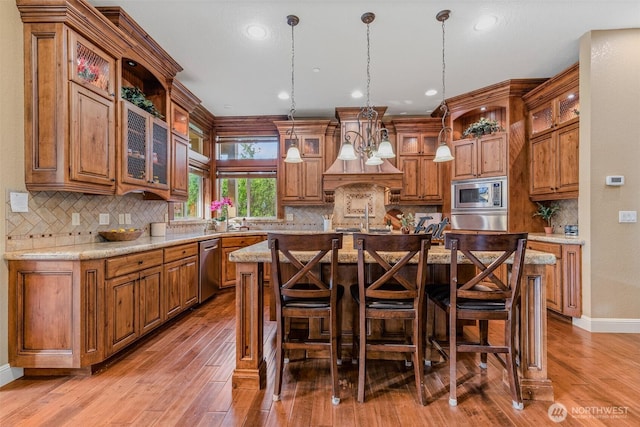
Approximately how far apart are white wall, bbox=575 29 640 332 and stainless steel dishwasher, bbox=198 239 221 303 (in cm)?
442

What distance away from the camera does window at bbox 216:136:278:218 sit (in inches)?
223

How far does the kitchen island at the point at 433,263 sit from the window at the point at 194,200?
3.13 meters

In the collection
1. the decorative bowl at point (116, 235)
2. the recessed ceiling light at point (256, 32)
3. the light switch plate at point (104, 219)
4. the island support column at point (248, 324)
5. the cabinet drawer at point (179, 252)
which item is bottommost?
the island support column at point (248, 324)

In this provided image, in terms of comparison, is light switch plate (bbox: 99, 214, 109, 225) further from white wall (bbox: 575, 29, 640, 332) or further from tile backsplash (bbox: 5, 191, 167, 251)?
white wall (bbox: 575, 29, 640, 332)

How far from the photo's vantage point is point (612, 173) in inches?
122

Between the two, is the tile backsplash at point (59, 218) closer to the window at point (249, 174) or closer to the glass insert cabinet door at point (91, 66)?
the glass insert cabinet door at point (91, 66)

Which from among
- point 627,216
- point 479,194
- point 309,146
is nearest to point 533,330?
point 627,216

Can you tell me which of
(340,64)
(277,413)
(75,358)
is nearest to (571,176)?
(340,64)

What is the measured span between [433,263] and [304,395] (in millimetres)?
1233

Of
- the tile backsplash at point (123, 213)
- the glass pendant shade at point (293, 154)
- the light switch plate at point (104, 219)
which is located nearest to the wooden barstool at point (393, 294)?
the glass pendant shade at point (293, 154)

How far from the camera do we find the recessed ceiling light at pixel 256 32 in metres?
2.91

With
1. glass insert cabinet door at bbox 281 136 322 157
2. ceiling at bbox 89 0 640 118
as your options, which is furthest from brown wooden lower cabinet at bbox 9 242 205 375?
glass insert cabinet door at bbox 281 136 322 157

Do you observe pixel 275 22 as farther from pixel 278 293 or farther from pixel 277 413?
pixel 277 413

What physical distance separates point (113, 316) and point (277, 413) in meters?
1.54
